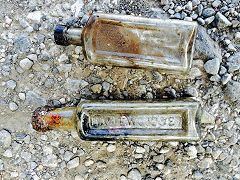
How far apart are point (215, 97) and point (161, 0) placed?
0.48 metres

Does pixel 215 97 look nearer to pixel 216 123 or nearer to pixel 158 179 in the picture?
pixel 216 123

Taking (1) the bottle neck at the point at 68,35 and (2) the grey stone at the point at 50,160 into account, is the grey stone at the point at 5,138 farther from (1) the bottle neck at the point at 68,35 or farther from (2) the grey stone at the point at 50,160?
(1) the bottle neck at the point at 68,35

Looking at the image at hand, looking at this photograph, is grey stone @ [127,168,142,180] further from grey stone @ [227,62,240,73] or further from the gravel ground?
grey stone @ [227,62,240,73]

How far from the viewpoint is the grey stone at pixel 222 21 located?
1.29m

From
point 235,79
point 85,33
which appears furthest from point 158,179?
point 85,33

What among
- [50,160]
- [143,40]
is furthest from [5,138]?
[143,40]

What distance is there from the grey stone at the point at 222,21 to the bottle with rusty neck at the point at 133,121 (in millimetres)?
356

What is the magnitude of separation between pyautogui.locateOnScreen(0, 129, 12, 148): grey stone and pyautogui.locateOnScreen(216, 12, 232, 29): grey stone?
103cm

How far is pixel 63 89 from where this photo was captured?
1.36 m

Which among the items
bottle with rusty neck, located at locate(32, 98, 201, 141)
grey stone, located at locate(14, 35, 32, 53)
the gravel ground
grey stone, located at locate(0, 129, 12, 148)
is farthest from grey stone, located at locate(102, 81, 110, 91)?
grey stone, located at locate(0, 129, 12, 148)

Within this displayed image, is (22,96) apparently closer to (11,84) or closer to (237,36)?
(11,84)

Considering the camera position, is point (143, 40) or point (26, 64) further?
point (26, 64)

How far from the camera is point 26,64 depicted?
4.42 feet

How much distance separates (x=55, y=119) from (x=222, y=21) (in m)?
0.80
